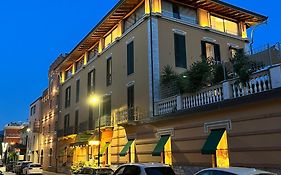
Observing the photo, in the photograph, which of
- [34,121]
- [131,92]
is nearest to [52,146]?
[34,121]

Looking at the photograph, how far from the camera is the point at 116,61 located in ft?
88.5

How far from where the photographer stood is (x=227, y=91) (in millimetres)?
14969

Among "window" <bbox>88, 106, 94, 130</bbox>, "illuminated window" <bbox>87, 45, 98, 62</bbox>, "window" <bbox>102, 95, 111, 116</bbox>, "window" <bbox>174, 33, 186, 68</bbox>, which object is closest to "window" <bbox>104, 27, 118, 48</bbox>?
"illuminated window" <bbox>87, 45, 98, 62</bbox>

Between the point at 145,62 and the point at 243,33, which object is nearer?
the point at 145,62

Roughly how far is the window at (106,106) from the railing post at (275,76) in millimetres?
16608

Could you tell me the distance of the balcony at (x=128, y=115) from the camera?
2222 cm

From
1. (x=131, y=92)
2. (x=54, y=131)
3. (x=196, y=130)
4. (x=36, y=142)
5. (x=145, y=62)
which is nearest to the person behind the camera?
(x=196, y=130)

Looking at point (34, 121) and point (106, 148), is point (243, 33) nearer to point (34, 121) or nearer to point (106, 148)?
point (106, 148)

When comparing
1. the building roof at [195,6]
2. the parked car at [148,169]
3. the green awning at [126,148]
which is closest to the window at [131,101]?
the green awning at [126,148]

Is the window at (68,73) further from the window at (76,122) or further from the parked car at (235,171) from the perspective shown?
the parked car at (235,171)

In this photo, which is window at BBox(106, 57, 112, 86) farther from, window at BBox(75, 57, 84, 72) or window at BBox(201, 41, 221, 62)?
window at BBox(75, 57, 84, 72)

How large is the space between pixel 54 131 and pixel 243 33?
27992 millimetres

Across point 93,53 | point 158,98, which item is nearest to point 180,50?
point 158,98

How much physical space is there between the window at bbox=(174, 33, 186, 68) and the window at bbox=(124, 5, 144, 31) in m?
3.20
